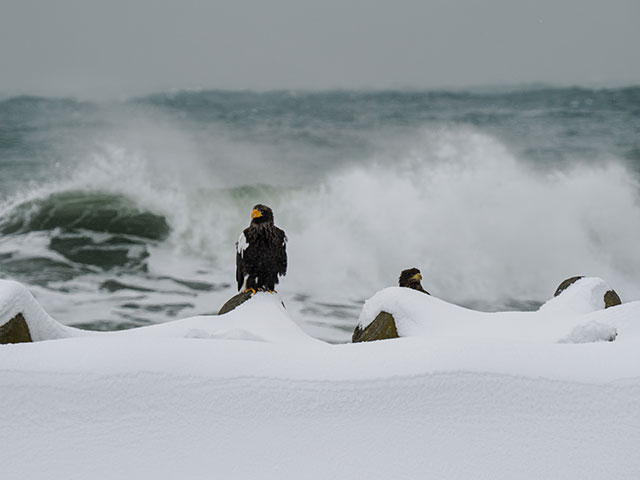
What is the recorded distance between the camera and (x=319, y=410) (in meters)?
2.04

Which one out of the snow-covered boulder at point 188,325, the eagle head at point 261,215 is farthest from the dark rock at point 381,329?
the eagle head at point 261,215

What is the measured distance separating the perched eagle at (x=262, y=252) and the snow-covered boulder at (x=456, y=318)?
1.08 m

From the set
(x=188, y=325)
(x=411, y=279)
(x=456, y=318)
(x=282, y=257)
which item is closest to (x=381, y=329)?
(x=456, y=318)

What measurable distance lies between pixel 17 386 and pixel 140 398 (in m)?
0.43

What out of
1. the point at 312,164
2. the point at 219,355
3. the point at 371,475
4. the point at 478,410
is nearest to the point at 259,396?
the point at 219,355

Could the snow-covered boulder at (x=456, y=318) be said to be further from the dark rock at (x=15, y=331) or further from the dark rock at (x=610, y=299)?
the dark rock at (x=15, y=331)

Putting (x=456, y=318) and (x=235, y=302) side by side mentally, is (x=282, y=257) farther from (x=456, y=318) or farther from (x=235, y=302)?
(x=456, y=318)

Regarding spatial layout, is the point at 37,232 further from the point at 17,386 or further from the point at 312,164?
the point at 17,386

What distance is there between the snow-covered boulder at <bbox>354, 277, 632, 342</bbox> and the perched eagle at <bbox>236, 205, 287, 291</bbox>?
3.53 feet

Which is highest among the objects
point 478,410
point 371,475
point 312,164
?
point 312,164

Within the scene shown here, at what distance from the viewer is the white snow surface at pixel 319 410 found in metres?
1.85

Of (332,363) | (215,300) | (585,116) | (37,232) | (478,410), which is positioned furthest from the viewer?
(585,116)

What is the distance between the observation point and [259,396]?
6.82ft

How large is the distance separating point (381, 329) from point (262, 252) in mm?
1482
